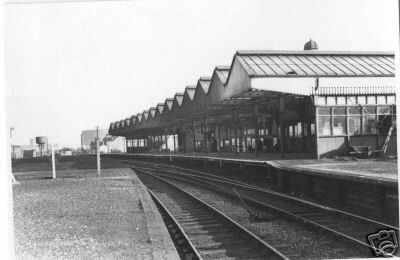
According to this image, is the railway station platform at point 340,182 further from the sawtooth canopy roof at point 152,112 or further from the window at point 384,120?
the sawtooth canopy roof at point 152,112

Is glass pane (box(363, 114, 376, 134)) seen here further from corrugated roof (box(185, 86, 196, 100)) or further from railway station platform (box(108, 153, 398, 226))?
corrugated roof (box(185, 86, 196, 100))

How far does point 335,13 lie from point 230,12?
87.4 inches

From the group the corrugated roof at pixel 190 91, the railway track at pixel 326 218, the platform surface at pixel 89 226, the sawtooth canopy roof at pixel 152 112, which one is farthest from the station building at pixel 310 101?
the sawtooth canopy roof at pixel 152 112

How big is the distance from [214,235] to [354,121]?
33.4 ft

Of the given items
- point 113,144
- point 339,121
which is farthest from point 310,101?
point 113,144

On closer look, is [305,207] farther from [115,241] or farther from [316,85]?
[316,85]

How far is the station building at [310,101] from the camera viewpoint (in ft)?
51.5

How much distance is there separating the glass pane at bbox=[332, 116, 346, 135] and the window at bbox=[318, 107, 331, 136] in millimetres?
262

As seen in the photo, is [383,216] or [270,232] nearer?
[270,232]

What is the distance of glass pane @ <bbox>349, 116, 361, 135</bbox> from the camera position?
51.7 ft

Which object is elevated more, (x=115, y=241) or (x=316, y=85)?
(x=316, y=85)

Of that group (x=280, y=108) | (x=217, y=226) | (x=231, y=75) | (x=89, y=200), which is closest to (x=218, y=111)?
(x=231, y=75)

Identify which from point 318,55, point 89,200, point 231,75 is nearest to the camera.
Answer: point 89,200

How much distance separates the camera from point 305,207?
1012cm
